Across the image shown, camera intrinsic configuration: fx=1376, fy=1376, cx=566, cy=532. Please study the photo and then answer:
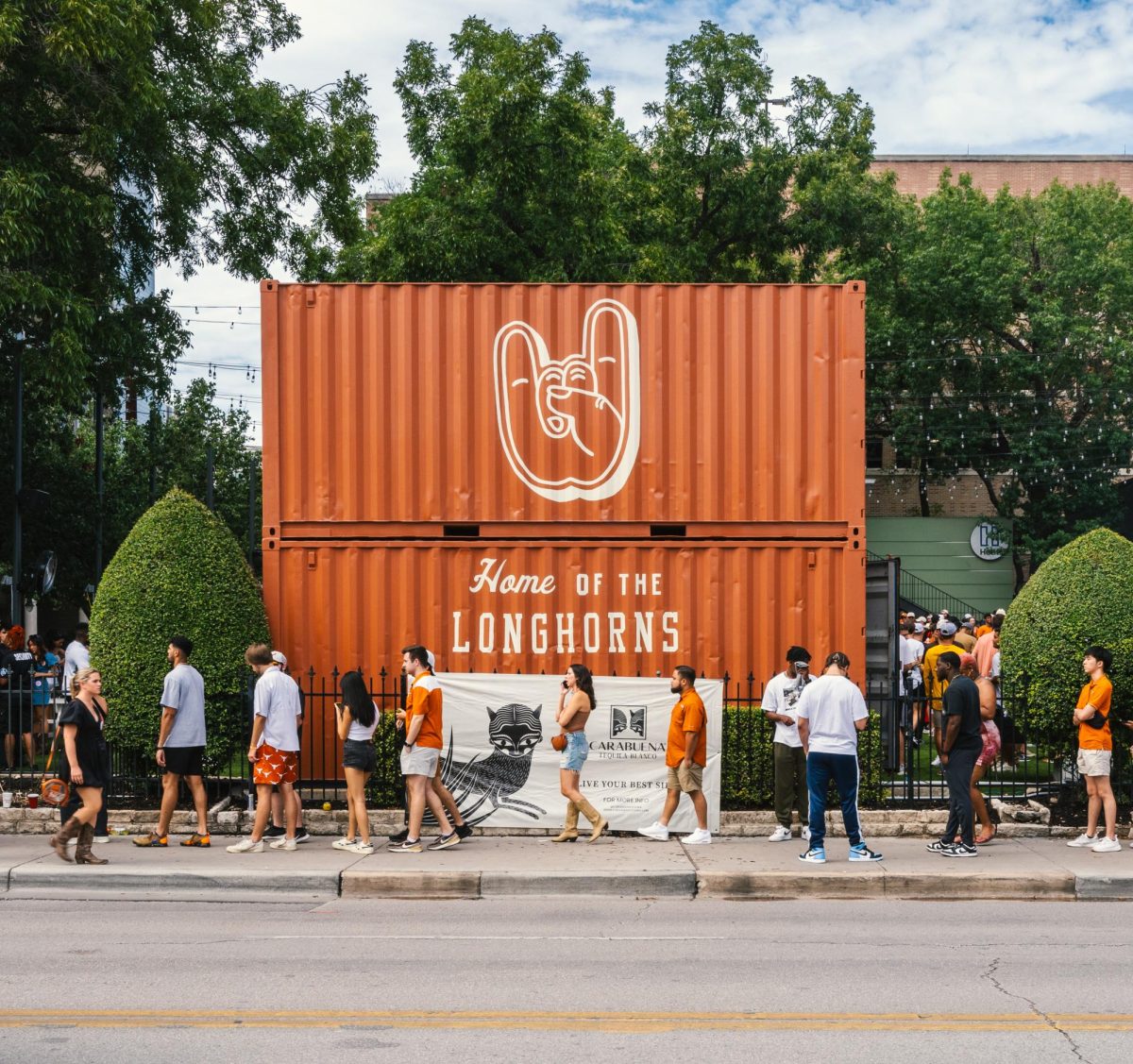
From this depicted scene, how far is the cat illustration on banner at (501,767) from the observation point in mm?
13273

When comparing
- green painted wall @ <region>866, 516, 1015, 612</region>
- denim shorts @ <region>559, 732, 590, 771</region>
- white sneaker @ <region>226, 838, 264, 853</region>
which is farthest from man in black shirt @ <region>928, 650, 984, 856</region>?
green painted wall @ <region>866, 516, 1015, 612</region>

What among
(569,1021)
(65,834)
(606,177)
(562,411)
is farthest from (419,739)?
(606,177)

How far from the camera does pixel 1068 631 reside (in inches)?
513

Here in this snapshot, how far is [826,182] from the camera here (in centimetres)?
3098

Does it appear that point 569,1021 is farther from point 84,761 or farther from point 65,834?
point 84,761

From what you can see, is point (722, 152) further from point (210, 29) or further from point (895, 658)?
point (895, 658)

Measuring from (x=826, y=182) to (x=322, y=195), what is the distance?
12.2 m

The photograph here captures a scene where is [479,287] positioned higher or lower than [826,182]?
lower

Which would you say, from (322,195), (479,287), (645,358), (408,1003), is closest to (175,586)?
(479,287)

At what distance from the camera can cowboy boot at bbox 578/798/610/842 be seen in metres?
12.6

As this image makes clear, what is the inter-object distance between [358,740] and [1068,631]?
671cm

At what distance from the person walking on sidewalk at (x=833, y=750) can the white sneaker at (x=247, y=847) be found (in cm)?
478

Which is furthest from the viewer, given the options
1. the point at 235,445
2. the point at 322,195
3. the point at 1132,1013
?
the point at 235,445

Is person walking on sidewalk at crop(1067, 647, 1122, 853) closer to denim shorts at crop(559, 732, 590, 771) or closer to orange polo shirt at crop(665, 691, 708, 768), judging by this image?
orange polo shirt at crop(665, 691, 708, 768)
